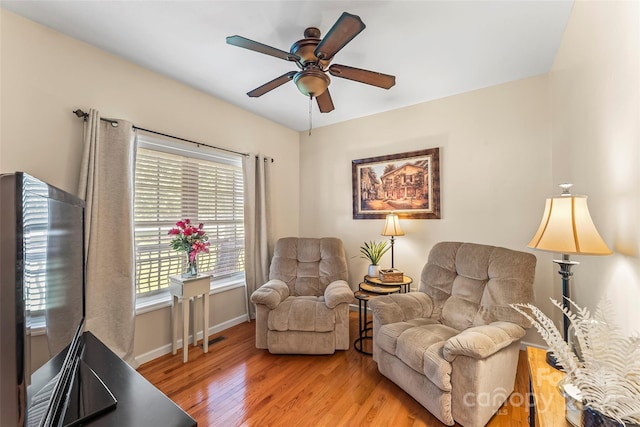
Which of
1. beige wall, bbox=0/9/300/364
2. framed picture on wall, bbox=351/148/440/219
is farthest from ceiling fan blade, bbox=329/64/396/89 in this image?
beige wall, bbox=0/9/300/364

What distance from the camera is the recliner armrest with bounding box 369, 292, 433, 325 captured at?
2.08m

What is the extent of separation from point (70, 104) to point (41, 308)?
6.48 feet

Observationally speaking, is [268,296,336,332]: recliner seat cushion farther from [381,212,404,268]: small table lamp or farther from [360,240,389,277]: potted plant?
[381,212,404,268]: small table lamp

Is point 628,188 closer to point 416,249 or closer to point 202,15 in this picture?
point 416,249

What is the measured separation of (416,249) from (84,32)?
139 inches

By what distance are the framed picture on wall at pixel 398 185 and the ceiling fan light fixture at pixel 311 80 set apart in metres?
1.74

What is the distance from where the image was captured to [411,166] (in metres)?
3.14

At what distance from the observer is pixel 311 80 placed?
5.55 ft

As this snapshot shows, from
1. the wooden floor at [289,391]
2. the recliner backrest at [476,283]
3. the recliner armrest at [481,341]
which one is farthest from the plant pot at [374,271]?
the recliner armrest at [481,341]

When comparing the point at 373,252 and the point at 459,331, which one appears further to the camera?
the point at 373,252

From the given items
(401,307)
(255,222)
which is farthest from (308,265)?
(401,307)

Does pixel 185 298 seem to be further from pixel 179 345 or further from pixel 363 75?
pixel 363 75

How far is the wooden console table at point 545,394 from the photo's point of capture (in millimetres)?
946

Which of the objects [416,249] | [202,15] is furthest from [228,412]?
[202,15]
